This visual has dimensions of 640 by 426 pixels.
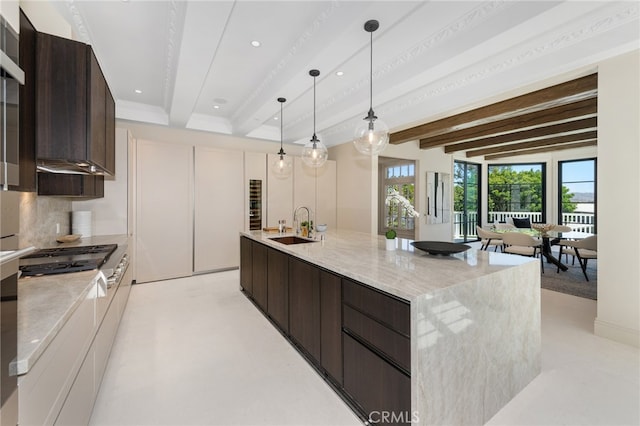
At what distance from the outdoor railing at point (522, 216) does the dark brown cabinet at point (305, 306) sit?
7.31m

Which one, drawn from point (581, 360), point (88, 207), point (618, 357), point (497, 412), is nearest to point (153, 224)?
point (88, 207)

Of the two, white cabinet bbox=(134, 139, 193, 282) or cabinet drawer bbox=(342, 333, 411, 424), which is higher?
white cabinet bbox=(134, 139, 193, 282)

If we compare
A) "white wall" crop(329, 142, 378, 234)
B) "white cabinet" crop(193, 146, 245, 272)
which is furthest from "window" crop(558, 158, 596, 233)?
"white cabinet" crop(193, 146, 245, 272)

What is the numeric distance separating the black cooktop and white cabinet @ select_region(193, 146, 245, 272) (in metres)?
2.17

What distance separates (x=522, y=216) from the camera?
9141mm

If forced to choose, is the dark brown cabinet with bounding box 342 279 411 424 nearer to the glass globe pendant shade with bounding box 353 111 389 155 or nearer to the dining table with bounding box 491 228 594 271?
the glass globe pendant shade with bounding box 353 111 389 155

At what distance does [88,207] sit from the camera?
388 centimetres

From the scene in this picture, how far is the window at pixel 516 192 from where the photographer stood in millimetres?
8891

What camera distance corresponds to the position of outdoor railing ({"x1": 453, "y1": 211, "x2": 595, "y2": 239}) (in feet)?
25.9

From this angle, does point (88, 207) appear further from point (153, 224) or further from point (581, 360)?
point (581, 360)

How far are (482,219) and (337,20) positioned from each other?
8.99 metres

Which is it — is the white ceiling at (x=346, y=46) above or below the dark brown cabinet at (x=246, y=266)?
above

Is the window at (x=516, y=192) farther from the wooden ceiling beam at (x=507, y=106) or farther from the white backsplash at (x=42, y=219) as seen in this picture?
the white backsplash at (x=42, y=219)

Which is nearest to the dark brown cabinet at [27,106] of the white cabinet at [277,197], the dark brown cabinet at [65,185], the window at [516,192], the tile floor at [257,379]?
the dark brown cabinet at [65,185]
